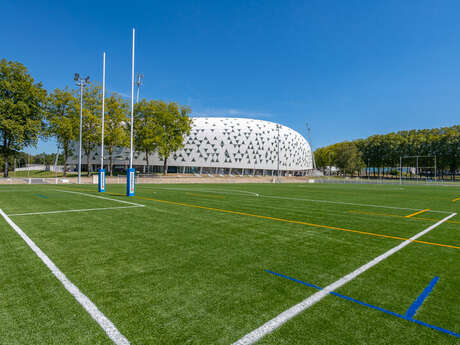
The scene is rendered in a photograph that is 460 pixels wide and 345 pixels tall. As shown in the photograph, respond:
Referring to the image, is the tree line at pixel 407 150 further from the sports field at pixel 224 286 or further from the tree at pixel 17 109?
the tree at pixel 17 109

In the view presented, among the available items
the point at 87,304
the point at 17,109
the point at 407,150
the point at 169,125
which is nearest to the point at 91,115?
the point at 17,109

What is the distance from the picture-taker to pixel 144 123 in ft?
193

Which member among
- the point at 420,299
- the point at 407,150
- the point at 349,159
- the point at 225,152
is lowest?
the point at 420,299

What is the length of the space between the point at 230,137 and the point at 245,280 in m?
93.5

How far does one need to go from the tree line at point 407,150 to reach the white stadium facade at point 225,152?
2778 cm

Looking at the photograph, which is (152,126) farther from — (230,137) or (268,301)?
(268,301)

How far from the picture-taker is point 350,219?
1094cm

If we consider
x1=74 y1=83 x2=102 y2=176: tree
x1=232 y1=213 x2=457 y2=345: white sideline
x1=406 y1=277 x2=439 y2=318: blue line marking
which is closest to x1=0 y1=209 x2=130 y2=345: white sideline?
x1=232 y1=213 x2=457 y2=345: white sideline

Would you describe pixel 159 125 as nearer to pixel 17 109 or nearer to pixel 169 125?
pixel 169 125

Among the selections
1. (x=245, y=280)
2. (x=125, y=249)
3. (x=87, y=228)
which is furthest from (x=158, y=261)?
(x=87, y=228)

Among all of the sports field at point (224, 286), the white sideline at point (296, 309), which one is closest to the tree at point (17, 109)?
the sports field at point (224, 286)

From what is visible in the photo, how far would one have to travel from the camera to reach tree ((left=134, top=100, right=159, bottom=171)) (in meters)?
56.1

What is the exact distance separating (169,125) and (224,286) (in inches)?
2290

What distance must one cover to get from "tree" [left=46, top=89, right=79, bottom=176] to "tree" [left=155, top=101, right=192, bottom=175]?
51.2 ft
